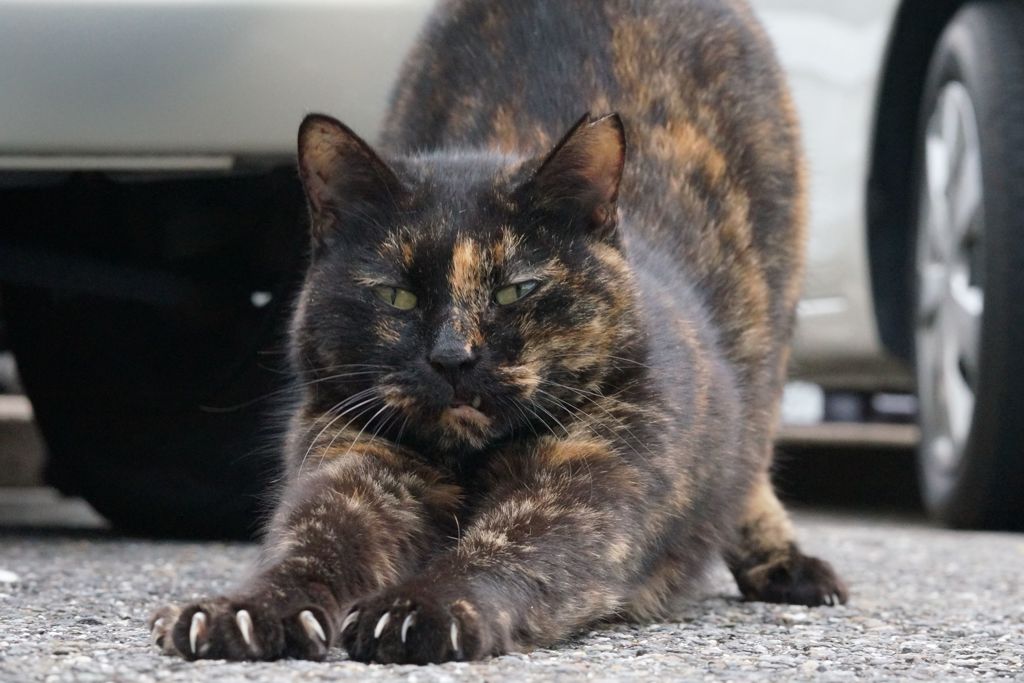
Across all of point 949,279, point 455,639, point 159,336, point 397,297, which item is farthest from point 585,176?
point 949,279

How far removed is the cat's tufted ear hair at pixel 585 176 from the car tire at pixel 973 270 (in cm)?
179

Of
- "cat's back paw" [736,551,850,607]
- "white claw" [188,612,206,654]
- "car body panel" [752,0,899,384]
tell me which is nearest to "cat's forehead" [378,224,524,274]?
A: "white claw" [188,612,206,654]

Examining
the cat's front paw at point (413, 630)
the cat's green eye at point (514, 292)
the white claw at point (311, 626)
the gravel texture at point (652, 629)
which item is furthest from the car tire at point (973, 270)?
the white claw at point (311, 626)

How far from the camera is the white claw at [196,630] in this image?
7.39 feet

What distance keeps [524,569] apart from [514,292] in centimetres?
49

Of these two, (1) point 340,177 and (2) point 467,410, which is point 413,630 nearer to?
(2) point 467,410

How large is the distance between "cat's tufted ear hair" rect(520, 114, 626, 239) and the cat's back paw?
0.91 m

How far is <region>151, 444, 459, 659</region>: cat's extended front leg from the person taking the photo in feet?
7.47

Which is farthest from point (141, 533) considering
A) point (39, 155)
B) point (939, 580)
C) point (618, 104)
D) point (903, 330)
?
point (903, 330)

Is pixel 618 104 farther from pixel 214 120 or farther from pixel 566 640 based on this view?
pixel 566 640

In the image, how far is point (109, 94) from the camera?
348cm

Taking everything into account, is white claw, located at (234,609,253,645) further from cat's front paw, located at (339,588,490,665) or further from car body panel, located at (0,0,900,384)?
car body panel, located at (0,0,900,384)

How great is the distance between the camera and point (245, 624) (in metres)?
2.27

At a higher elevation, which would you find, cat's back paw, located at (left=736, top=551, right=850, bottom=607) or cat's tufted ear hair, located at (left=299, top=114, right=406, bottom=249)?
cat's tufted ear hair, located at (left=299, top=114, right=406, bottom=249)
